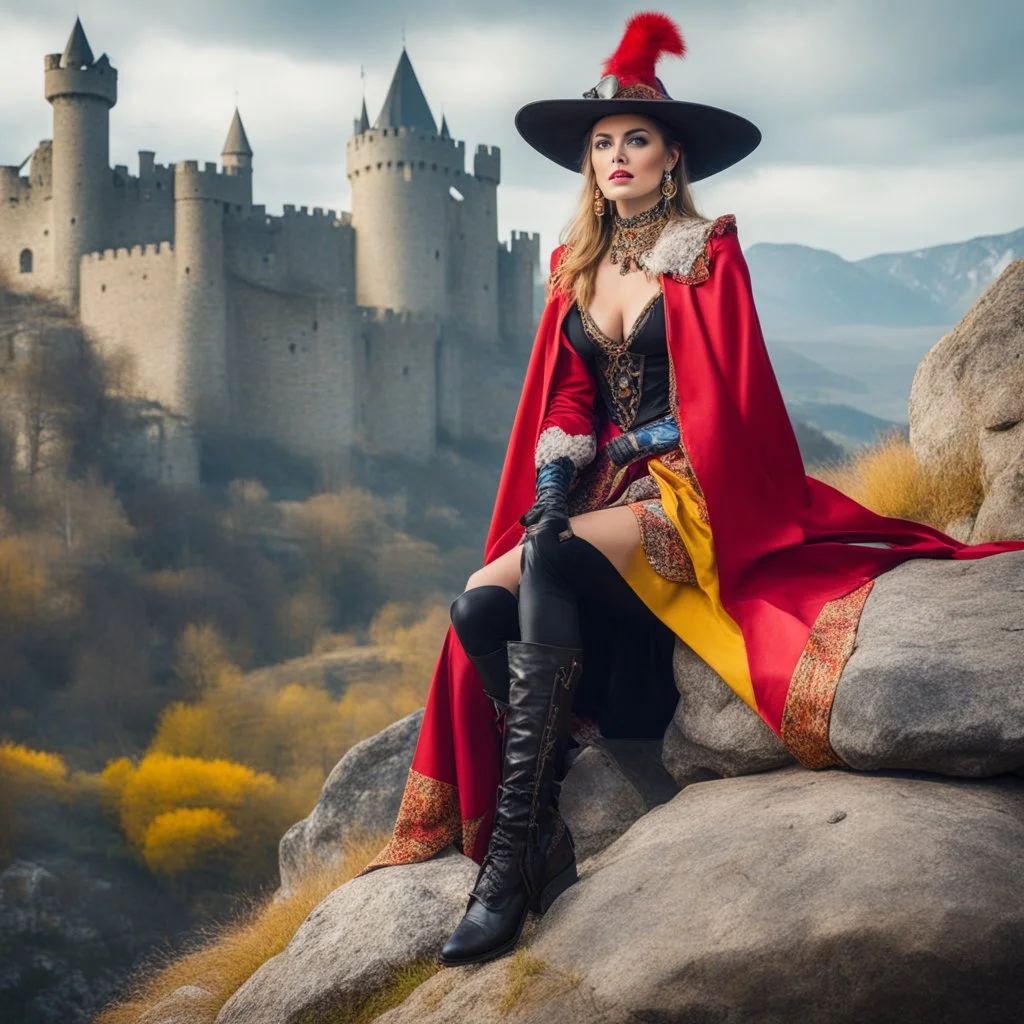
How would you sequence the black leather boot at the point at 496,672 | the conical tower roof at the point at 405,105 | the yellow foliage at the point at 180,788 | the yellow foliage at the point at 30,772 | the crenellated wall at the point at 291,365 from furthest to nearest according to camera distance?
1. the conical tower roof at the point at 405,105
2. the crenellated wall at the point at 291,365
3. the yellow foliage at the point at 180,788
4. the yellow foliage at the point at 30,772
5. the black leather boot at the point at 496,672

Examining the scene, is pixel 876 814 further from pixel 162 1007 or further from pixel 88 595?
pixel 88 595

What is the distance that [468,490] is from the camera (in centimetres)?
3838

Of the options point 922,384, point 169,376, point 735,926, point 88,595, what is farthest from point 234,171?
point 735,926

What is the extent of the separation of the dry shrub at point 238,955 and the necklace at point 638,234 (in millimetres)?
2098

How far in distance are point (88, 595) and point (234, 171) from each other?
52.9 ft

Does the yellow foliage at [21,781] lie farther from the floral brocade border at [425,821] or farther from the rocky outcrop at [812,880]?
the rocky outcrop at [812,880]

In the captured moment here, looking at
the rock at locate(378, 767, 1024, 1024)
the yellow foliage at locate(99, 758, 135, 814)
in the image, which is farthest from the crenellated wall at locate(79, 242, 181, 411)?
the rock at locate(378, 767, 1024, 1024)

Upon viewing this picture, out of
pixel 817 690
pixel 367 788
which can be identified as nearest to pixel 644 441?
pixel 817 690

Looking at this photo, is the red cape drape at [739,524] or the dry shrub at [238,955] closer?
the red cape drape at [739,524]

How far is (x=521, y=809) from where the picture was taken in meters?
3.42

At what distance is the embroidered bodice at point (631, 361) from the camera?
3.96 m

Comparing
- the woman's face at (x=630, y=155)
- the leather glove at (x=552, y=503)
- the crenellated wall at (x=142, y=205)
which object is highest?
the crenellated wall at (x=142, y=205)

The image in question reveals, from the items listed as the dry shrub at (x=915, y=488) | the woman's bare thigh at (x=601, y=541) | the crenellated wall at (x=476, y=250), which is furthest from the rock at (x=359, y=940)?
the crenellated wall at (x=476, y=250)

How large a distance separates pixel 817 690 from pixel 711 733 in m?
0.49
